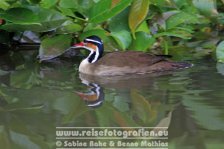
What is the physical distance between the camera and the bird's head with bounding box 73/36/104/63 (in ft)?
24.6

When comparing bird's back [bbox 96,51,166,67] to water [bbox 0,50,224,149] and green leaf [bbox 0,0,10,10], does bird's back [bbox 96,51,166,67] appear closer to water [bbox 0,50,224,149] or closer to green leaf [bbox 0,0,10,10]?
water [bbox 0,50,224,149]

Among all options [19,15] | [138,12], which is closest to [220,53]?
[138,12]

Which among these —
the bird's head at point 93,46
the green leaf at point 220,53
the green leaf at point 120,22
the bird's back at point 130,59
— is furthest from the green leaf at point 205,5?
the bird's head at point 93,46

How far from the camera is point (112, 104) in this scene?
600cm

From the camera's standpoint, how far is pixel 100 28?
789 centimetres

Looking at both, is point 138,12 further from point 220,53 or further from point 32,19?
point 32,19

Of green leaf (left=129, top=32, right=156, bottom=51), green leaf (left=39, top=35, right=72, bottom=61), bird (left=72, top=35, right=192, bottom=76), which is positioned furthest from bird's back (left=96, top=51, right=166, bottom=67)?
Answer: green leaf (left=39, top=35, right=72, bottom=61)

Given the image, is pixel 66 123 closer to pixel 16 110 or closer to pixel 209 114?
pixel 16 110

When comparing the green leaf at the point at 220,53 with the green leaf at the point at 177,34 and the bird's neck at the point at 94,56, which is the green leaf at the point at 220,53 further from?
the bird's neck at the point at 94,56

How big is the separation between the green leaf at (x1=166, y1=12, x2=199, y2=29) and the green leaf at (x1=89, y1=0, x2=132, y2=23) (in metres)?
0.90

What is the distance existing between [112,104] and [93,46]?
1.65 m

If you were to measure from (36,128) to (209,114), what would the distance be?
1511mm

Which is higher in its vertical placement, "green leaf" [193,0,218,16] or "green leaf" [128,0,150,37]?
"green leaf" [128,0,150,37]

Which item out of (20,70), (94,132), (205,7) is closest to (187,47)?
(205,7)
